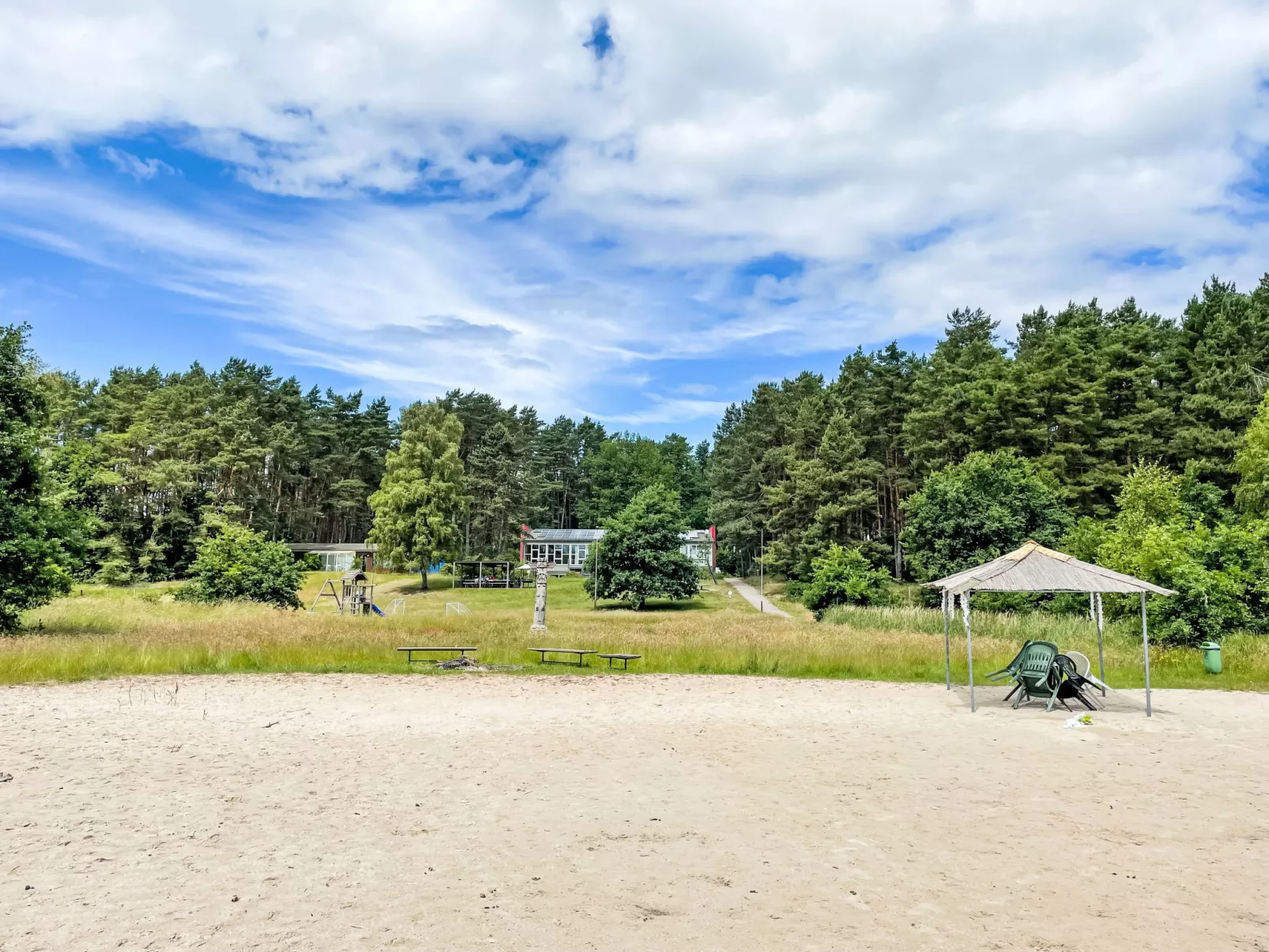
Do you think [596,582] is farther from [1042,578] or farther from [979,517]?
[1042,578]

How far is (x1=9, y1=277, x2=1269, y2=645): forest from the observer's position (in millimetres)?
33750

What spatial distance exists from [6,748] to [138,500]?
57.3 m

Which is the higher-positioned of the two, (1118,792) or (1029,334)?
(1029,334)

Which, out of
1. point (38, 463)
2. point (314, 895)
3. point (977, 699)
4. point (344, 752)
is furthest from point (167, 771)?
point (38, 463)

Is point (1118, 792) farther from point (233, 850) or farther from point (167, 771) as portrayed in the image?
point (167, 771)

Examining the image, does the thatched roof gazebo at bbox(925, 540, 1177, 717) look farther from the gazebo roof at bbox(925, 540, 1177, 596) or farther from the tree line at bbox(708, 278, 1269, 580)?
the tree line at bbox(708, 278, 1269, 580)

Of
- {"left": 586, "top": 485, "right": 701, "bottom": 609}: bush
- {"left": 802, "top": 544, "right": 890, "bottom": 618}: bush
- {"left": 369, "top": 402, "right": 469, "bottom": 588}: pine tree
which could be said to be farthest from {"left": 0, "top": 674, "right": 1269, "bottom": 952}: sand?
{"left": 369, "top": 402, "right": 469, "bottom": 588}: pine tree

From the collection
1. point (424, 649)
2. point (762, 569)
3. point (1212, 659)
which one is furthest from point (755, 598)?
point (424, 649)

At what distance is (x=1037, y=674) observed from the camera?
528 inches

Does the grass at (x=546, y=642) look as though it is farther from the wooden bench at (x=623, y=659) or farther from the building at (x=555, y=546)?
the building at (x=555, y=546)

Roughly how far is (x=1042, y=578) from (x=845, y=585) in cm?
2482

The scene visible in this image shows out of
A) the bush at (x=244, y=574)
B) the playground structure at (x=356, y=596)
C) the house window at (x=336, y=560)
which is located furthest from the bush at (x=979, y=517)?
the house window at (x=336, y=560)

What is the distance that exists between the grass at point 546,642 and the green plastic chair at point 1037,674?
3.44 m

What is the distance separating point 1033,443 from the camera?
46.9m
